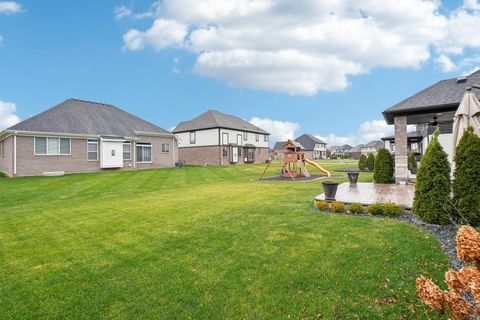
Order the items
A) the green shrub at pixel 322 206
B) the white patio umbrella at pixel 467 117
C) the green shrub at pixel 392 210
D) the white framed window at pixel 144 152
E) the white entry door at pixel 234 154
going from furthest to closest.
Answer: the white entry door at pixel 234 154, the white framed window at pixel 144 152, the green shrub at pixel 322 206, the green shrub at pixel 392 210, the white patio umbrella at pixel 467 117

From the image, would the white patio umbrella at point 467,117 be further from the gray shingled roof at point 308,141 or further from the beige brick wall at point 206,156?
the gray shingled roof at point 308,141

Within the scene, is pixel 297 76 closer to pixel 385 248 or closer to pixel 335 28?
pixel 335 28

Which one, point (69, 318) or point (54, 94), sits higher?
point (54, 94)

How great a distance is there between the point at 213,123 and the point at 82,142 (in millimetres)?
18029

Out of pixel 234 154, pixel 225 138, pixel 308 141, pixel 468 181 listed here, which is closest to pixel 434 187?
pixel 468 181

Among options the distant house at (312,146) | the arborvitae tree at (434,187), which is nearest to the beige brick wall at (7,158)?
the arborvitae tree at (434,187)

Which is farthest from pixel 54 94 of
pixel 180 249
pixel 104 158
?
pixel 180 249

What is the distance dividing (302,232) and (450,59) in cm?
1401

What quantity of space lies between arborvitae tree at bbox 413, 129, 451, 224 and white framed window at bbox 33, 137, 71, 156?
23.4 m

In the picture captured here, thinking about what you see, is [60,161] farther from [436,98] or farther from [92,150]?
[436,98]

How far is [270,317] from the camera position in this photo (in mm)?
3057

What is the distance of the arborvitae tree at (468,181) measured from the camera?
5.37 m

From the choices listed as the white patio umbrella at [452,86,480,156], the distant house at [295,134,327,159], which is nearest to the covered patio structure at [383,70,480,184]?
the white patio umbrella at [452,86,480,156]

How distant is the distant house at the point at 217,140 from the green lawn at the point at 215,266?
2955cm
